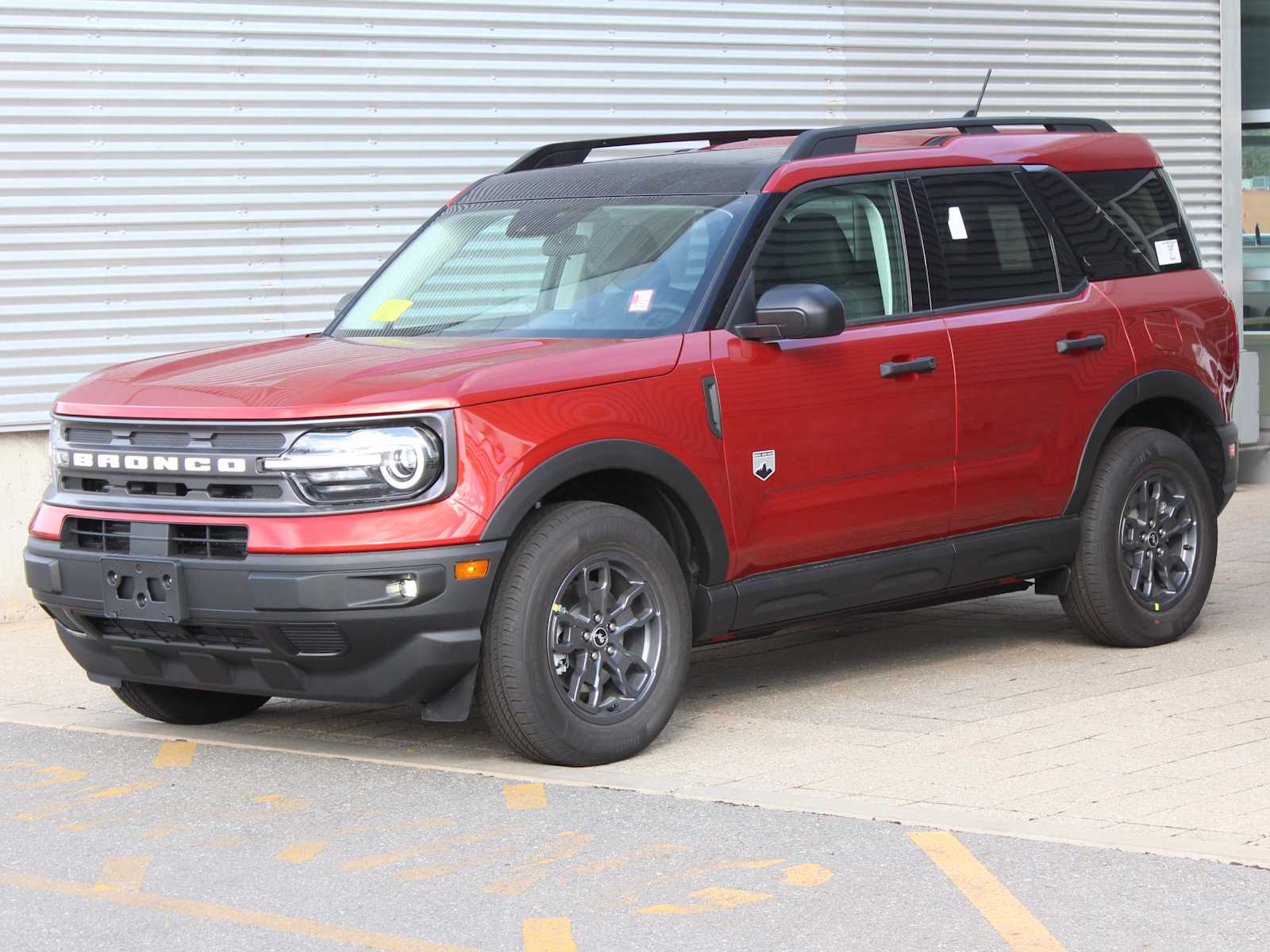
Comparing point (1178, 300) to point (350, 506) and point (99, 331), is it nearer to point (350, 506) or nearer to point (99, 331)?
point (350, 506)

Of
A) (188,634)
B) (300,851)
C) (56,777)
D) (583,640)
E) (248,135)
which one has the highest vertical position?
(248,135)

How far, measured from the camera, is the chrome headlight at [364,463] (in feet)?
19.1

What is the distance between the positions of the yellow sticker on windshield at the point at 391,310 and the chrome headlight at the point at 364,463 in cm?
144

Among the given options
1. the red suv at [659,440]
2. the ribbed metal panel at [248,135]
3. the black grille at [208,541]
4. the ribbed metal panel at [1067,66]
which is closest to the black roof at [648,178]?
the red suv at [659,440]

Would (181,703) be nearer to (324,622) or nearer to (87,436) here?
(87,436)

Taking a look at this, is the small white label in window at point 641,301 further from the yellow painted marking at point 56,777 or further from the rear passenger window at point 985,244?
the yellow painted marking at point 56,777

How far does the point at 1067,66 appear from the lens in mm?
14320

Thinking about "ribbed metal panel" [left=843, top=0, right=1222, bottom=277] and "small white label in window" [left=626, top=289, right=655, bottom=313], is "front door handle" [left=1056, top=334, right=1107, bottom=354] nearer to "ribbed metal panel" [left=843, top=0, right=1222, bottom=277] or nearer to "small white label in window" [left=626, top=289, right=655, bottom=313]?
"small white label in window" [left=626, top=289, right=655, bottom=313]

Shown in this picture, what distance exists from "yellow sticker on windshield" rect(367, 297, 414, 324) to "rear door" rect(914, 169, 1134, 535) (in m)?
1.90

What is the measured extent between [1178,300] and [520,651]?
354 cm

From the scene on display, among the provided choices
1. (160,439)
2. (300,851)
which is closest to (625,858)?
(300,851)

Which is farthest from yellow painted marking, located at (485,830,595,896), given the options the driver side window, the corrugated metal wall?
the corrugated metal wall

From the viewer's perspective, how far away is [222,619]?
233 inches

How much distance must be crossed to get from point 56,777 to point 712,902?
8.68ft
